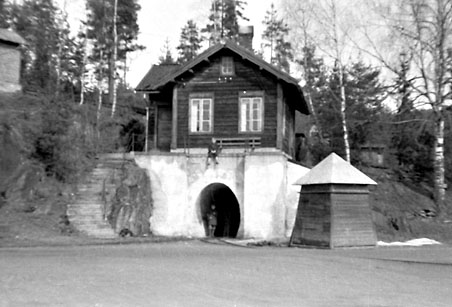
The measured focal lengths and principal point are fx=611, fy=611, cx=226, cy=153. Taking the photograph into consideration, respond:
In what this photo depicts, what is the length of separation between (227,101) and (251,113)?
1.33 meters

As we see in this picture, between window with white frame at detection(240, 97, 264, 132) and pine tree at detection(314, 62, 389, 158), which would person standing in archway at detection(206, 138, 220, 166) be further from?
pine tree at detection(314, 62, 389, 158)

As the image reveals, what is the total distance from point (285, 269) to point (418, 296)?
4.13 metres

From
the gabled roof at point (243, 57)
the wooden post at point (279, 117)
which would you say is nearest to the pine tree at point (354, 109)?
the gabled roof at point (243, 57)

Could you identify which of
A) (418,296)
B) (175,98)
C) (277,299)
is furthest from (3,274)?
(175,98)

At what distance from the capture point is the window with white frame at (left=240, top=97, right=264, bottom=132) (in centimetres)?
2973

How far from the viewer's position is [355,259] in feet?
54.9

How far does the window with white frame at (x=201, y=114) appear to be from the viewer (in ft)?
98.8

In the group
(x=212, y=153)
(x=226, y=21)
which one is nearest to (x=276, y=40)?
(x=226, y=21)

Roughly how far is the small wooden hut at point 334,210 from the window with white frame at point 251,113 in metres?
7.73

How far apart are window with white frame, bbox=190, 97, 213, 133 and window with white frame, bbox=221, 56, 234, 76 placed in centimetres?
151

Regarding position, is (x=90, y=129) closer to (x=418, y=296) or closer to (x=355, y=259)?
(x=355, y=259)

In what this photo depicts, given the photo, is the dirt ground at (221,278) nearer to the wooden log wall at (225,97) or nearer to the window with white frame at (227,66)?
the wooden log wall at (225,97)

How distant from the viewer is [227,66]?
30.4m

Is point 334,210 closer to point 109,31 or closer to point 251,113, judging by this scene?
point 251,113
